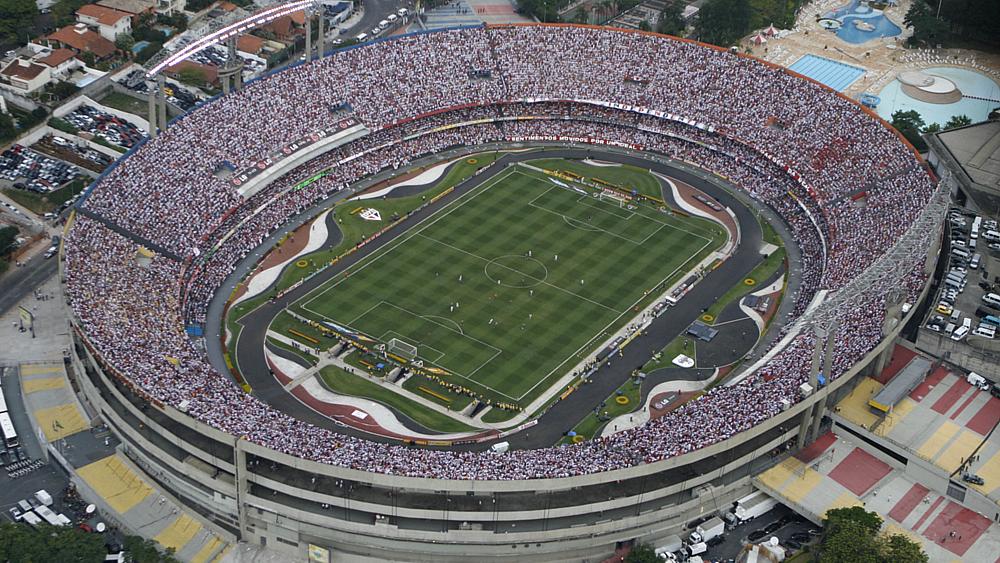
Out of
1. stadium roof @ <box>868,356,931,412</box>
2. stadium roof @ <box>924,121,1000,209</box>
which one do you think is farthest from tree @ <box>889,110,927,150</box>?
stadium roof @ <box>868,356,931,412</box>

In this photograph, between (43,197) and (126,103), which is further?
(126,103)

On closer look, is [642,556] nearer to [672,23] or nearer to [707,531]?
[707,531]

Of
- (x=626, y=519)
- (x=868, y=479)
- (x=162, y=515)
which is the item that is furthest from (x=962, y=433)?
(x=162, y=515)

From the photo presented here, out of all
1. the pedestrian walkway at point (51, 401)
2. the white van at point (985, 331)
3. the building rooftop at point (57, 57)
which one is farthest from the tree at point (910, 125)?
the building rooftop at point (57, 57)

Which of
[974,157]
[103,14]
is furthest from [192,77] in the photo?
[974,157]

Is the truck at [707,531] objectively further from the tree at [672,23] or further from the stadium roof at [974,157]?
the tree at [672,23]

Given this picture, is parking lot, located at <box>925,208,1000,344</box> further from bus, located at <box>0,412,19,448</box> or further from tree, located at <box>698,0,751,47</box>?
bus, located at <box>0,412,19,448</box>
